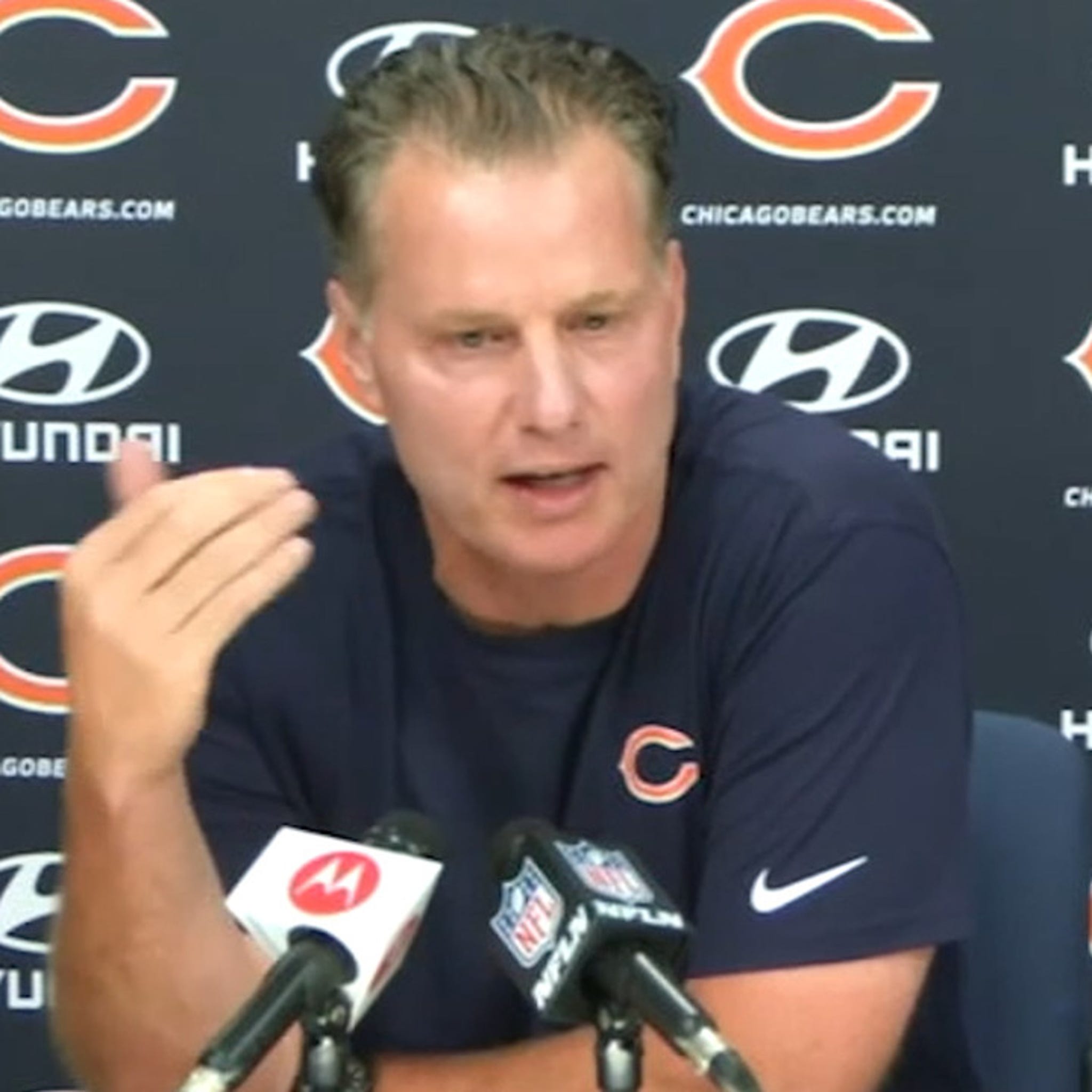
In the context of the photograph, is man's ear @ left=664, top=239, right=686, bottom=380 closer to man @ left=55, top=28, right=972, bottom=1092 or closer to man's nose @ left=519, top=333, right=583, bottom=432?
man @ left=55, top=28, right=972, bottom=1092

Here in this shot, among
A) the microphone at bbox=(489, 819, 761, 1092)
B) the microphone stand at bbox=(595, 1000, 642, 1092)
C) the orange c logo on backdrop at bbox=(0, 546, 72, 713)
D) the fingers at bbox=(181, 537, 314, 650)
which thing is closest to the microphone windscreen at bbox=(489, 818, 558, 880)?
the microphone at bbox=(489, 819, 761, 1092)

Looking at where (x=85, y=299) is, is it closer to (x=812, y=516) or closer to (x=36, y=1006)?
(x=36, y=1006)

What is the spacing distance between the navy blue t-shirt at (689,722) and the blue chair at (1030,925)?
0.29ft

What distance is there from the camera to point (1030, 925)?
2156 millimetres

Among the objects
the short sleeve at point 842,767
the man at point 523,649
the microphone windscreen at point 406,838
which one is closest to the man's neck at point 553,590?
the man at point 523,649

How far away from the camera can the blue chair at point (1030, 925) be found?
214cm

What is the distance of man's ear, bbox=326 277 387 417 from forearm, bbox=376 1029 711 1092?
1.42ft

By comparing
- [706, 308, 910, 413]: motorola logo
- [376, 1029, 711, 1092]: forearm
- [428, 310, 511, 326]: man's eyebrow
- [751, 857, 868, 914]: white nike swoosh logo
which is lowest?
[376, 1029, 711, 1092]: forearm

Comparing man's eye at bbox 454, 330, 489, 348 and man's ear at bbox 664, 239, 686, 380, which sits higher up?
man's ear at bbox 664, 239, 686, 380

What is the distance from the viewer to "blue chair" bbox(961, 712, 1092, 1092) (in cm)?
214

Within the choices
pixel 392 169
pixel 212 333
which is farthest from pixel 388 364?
pixel 212 333

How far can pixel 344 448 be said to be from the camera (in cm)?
216

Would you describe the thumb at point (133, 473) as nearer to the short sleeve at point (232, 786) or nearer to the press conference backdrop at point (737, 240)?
the short sleeve at point (232, 786)

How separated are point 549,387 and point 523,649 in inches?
10.5
